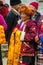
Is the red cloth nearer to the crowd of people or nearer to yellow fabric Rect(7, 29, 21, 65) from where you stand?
the crowd of people

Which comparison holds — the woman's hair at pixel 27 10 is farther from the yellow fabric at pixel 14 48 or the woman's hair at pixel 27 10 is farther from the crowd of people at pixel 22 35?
the yellow fabric at pixel 14 48

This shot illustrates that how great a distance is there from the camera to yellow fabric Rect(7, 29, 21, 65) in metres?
5.73

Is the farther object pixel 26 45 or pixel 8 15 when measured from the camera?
pixel 8 15

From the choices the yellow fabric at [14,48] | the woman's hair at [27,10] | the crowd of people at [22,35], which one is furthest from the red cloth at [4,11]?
the yellow fabric at [14,48]

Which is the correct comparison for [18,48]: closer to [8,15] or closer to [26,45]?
A: [26,45]

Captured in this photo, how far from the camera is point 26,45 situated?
5.59 m

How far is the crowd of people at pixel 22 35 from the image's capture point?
5.57 meters

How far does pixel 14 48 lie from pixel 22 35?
0.33 meters

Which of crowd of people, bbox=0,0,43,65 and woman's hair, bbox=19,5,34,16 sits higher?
woman's hair, bbox=19,5,34,16

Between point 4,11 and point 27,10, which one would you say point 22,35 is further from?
point 4,11

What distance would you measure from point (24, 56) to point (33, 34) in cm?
38

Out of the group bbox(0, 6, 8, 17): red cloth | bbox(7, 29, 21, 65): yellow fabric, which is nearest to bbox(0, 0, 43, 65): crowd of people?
bbox(7, 29, 21, 65): yellow fabric

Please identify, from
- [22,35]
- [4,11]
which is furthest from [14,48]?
[4,11]

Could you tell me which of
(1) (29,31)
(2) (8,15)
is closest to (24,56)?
(1) (29,31)
